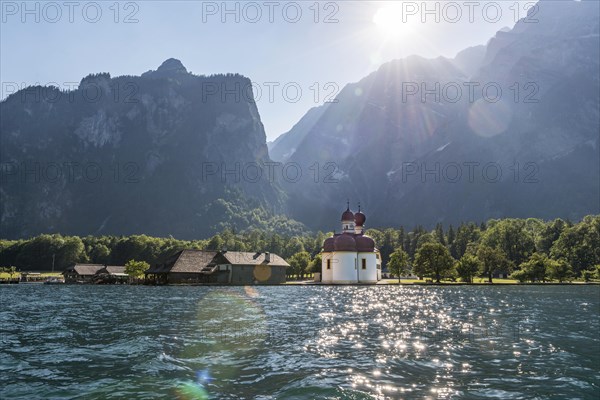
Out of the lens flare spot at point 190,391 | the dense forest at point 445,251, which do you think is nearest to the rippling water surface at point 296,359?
the lens flare spot at point 190,391

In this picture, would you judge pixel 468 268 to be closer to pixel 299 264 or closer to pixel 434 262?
pixel 434 262

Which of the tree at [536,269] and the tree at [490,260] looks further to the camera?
the tree at [490,260]

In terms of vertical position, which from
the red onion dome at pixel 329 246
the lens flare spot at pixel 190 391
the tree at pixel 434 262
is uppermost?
the red onion dome at pixel 329 246

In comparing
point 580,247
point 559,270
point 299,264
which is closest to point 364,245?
point 299,264

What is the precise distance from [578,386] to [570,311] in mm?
28157

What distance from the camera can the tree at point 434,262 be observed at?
107m

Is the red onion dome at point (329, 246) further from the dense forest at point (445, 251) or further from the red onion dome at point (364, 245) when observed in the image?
the dense forest at point (445, 251)

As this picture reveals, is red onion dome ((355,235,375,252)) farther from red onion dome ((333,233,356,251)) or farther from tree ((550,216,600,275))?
tree ((550,216,600,275))

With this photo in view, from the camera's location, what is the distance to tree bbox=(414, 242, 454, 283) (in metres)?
107

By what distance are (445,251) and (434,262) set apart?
4.38 meters

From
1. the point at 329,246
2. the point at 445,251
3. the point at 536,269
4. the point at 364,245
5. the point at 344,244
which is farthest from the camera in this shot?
the point at 329,246

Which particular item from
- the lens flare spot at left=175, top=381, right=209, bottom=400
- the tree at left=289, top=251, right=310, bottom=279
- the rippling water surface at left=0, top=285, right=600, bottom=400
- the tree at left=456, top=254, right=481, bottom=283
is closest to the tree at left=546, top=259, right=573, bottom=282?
the tree at left=456, top=254, right=481, bottom=283

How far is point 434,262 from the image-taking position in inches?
4227

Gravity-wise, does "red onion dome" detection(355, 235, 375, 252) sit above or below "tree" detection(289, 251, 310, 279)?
above
